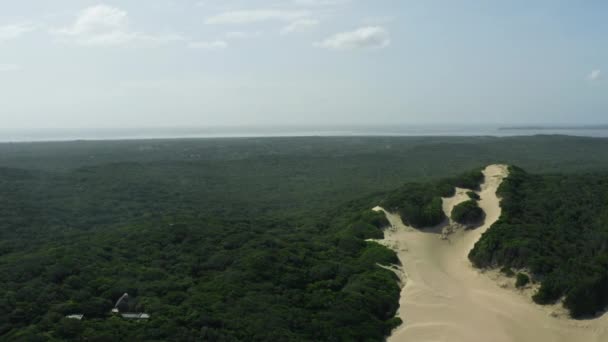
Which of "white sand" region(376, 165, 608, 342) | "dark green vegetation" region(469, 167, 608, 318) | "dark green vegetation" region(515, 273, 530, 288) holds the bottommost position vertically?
"white sand" region(376, 165, 608, 342)

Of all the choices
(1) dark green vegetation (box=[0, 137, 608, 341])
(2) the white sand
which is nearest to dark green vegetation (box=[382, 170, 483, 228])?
(2) the white sand

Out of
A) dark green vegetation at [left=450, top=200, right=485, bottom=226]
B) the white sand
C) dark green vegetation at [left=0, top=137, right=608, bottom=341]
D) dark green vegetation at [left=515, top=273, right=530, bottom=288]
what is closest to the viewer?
dark green vegetation at [left=0, top=137, right=608, bottom=341]

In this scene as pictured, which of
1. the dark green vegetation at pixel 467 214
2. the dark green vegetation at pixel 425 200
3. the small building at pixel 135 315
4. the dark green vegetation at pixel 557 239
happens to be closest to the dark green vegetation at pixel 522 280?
the dark green vegetation at pixel 557 239

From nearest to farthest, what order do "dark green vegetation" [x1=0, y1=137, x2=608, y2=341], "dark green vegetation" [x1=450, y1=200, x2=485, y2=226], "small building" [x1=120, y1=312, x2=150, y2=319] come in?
"dark green vegetation" [x1=0, y1=137, x2=608, y2=341] < "small building" [x1=120, y1=312, x2=150, y2=319] < "dark green vegetation" [x1=450, y1=200, x2=485, y2=226]

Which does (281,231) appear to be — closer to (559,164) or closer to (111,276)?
(111,276)

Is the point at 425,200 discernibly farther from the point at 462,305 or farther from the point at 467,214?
the point at 462,305

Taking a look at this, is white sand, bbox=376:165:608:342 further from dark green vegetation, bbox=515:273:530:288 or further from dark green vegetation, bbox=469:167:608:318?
dark green vegetation, bbox=469:167:608:318

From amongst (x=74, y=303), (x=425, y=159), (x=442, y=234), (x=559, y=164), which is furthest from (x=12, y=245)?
(x=559, y=164)

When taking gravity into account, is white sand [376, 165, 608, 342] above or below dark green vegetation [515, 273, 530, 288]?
below
